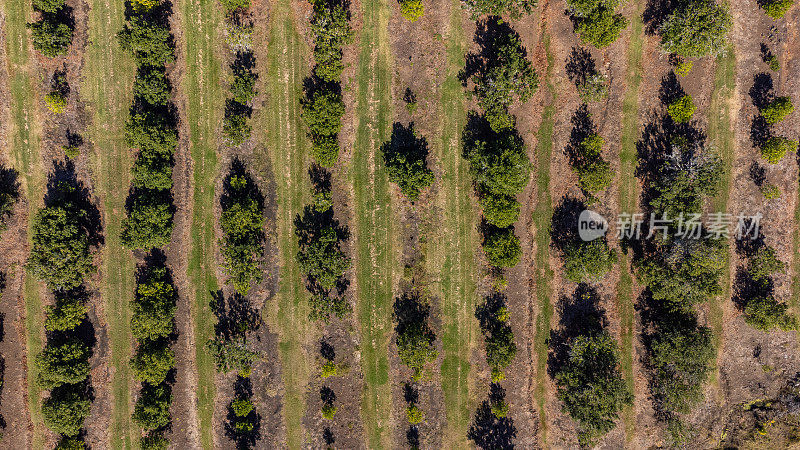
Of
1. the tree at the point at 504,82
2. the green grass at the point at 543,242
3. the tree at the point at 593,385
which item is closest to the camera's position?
the tree at the point at 504,82

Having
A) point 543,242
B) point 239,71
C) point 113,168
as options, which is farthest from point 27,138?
point 543,242

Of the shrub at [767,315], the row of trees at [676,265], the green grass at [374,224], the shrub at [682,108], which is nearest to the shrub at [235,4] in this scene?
the green grass at [374,224]

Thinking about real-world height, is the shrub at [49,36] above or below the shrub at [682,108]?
above

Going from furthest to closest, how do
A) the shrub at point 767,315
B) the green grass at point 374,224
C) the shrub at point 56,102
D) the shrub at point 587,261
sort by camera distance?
the green grass at point 374,224 < the shrub at point 767,315 < the shrub at point 56,102 < the shrub at point 587,261

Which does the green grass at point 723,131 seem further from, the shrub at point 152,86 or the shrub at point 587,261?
the shrub at point 152,86

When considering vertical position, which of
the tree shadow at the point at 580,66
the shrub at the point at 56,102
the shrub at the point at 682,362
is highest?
the tree shadow at the point at 580,66

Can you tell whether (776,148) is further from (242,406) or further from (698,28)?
(242,406)
